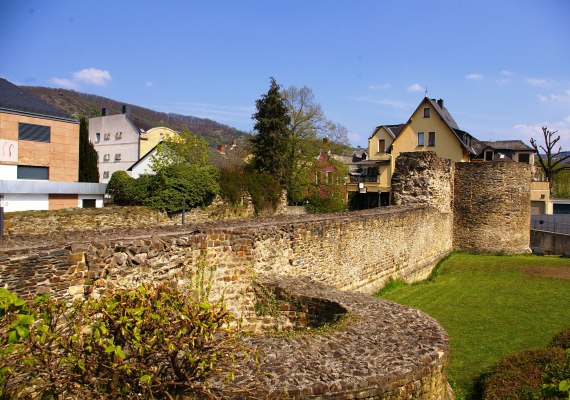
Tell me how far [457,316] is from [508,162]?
1542cm

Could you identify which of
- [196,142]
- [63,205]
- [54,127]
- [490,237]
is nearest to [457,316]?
[490,237]

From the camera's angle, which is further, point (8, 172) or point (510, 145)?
point (510, 145)

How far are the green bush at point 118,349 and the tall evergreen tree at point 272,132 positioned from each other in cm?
3364

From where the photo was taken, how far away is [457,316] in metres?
12.4

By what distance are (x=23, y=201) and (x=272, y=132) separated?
61.8 feet

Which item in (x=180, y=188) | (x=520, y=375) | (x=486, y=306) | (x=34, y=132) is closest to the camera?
(x=520, y=375)

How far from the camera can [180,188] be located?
76.3ft

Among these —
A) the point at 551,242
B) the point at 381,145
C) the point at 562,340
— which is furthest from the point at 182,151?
the point at 562,340

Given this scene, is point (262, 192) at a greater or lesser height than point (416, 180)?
lesser

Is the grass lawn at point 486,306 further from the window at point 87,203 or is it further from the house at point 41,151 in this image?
the window at point 87,203

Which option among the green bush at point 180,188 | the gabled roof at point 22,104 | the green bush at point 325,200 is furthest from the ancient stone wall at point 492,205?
the gabled roof at point 22,104

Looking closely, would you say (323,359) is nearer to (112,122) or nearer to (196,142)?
(196,142)

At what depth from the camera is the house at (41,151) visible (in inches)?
1018

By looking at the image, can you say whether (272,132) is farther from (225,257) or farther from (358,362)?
(358,362)
